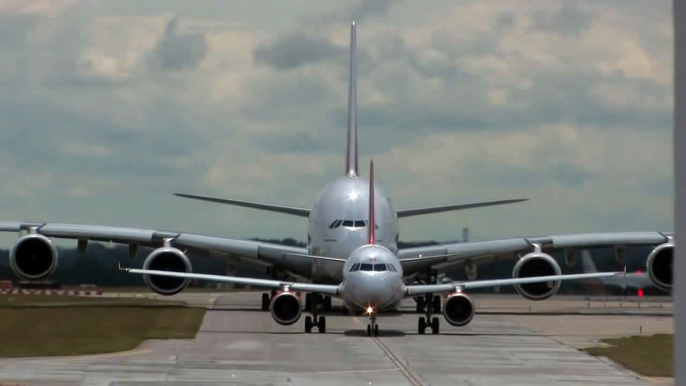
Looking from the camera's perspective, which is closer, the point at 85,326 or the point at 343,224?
the point at 85,326

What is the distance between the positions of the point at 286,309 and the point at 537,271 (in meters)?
11.4

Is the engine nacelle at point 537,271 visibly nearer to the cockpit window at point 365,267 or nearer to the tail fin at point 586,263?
the cockpit window at point 365,267

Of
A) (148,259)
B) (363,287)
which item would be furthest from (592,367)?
(148,259)

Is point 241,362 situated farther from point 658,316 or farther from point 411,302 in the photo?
point 411,302

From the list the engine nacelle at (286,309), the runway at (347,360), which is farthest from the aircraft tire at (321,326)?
the engine nacelle at (286,309)

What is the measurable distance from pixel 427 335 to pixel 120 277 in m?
39.1

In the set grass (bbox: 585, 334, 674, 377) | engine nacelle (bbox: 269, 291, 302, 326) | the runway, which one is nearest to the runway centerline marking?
the runway

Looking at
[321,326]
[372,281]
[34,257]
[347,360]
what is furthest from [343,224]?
[347,360]

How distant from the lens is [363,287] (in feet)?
93.6

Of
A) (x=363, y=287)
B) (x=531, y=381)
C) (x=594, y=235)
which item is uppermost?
(x=594, y=235)

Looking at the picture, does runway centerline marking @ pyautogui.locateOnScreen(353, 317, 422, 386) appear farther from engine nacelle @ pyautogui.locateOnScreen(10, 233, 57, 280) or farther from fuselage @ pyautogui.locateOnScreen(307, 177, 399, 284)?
engine nacelle @ pyautogui.locateOnScreen(10, 233, 57, 280)

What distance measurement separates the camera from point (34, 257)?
132 ft

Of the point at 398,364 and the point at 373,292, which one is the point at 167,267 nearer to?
the point at 373,292

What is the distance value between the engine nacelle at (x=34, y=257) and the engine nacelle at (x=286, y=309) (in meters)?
12.8
